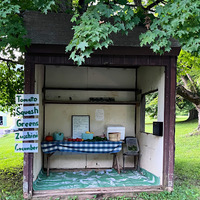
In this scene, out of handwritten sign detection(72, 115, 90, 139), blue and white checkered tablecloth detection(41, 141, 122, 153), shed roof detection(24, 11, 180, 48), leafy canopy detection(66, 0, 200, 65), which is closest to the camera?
leafy canopy detection(66, 0, 200, 65)

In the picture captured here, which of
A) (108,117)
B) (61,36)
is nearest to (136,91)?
(108,117)

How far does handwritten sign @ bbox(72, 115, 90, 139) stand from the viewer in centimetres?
701

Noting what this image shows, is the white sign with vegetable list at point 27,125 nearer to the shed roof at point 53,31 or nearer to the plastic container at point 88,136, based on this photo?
the shed roof at point 53,31

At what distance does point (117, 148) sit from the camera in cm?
655

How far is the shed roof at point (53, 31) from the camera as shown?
14.9 feet

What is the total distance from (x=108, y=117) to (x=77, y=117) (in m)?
0.92

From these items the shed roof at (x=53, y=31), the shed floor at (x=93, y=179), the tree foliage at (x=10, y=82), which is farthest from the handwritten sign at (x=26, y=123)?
the tree foliage at (x=10, y=82)

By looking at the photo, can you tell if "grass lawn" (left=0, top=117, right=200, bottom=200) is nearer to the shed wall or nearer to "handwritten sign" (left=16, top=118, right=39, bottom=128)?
the shed wall

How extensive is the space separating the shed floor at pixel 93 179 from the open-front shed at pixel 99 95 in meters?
0.09

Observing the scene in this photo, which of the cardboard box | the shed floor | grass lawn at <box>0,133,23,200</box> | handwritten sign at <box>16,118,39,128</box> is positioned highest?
handwritten sign at <box>16,118,39,128</box>

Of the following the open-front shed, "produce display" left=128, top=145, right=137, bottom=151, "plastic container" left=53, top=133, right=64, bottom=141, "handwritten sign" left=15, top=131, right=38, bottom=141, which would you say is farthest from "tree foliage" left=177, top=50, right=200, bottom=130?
"handwritten sign" left=15, top=131, right=38, bottom=141

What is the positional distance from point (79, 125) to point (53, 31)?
317 centimetres

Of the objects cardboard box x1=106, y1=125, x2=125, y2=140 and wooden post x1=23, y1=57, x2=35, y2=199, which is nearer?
wooden post x1=23, y1=57, x2=35, y2=199

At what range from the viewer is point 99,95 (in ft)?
23.6
